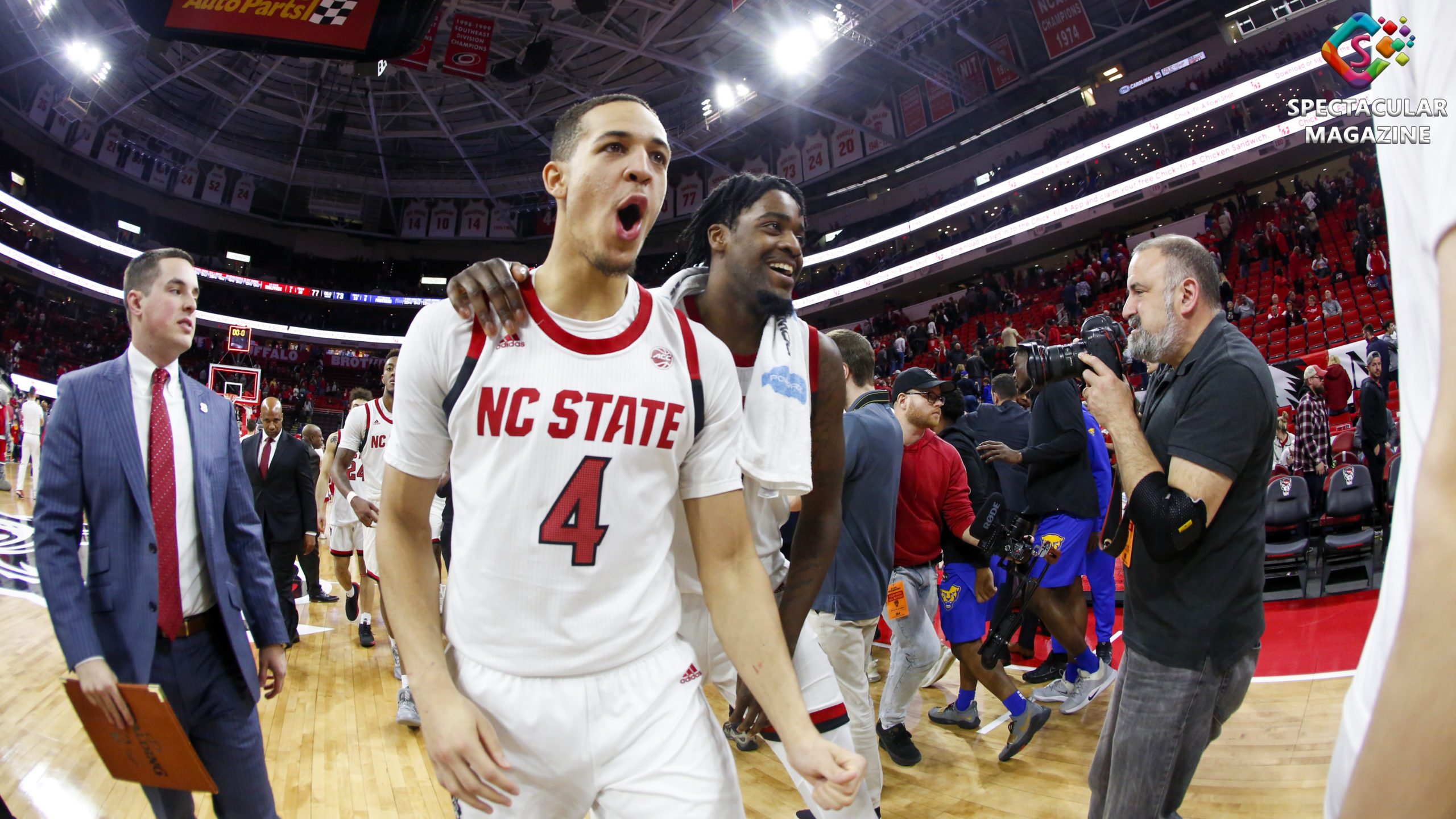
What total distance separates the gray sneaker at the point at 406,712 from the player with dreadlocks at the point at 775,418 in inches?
112

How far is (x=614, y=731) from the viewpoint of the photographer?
1533mm

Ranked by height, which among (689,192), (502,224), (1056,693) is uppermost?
(502,224)

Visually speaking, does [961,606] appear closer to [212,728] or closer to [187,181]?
[212,728]

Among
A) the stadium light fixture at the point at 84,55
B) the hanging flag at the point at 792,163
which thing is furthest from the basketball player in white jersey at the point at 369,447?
the hanging flag at the point at 792,163

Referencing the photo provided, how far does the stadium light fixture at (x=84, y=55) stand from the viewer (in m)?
19.7

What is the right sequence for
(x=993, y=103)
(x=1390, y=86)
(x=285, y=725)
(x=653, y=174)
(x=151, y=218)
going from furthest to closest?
(x=151, y=218) → (x=993, y=103) → (x=285, y=725) → (x=653, y=174) → (x=1390, y=86)

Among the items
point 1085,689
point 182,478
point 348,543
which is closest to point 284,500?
point 348,543

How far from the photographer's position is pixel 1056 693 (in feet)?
15.9

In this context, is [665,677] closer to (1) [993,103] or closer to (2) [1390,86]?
(2) [1390,86]

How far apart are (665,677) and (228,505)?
5.95 ft

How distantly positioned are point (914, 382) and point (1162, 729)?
2448 millimetres

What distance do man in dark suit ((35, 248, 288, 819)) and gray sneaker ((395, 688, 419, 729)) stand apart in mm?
2030

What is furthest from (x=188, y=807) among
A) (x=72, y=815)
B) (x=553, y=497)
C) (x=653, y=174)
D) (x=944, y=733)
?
(x=944, y=733)

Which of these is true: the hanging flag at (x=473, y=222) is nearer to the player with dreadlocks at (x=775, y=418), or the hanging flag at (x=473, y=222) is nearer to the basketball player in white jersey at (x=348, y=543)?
the basketball player in white jersey at (x=348, y=543)
